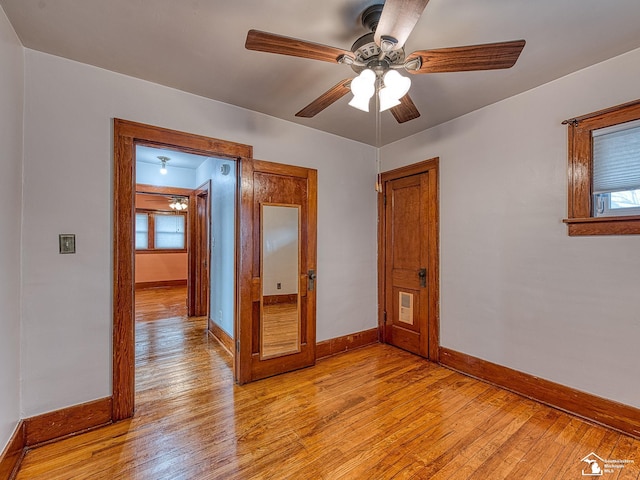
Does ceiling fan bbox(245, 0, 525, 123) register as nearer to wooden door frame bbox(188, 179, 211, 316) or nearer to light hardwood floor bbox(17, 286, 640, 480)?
light hardwood floor bbox(17, 286, 640, 480)

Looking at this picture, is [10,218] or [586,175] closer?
[10,218]

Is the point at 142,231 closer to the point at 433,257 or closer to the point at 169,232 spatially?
the point at 169,232

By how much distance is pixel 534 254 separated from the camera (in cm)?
246

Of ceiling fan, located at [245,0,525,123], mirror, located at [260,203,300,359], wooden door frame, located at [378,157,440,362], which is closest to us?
ceiling fan, located at [245,0,525,123]

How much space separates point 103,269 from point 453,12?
282 cm

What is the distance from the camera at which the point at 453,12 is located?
161cm

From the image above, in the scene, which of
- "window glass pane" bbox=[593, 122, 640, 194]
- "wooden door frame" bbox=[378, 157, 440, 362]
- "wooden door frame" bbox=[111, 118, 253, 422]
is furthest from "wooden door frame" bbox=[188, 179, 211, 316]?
"window glass pane" bbox=[593, 122, 640, 194]

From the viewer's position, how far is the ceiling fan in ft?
4.21

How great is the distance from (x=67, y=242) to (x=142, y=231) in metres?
7.12

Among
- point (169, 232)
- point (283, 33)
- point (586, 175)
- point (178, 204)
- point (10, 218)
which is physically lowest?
point (10, 218)

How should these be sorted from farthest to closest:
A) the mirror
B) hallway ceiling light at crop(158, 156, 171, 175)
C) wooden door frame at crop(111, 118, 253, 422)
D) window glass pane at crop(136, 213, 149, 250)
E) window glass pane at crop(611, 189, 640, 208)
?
window glass pane at crop(136, 213, 149, 250), hallway ceiling light at crop(158, 156, 171, 175), the mirror, wooden door frame at crop(111, 118, 253, 422), window glass pane at crop(611, 189, 640, 208)

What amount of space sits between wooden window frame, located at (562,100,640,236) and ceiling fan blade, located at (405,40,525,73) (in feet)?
3.90

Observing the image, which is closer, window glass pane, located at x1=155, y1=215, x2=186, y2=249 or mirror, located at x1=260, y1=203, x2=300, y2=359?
mirror, located at x1=260, y1=203, x2=300, y2=359

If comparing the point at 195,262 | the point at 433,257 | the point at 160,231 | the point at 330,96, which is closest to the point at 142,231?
the point at 160,231
